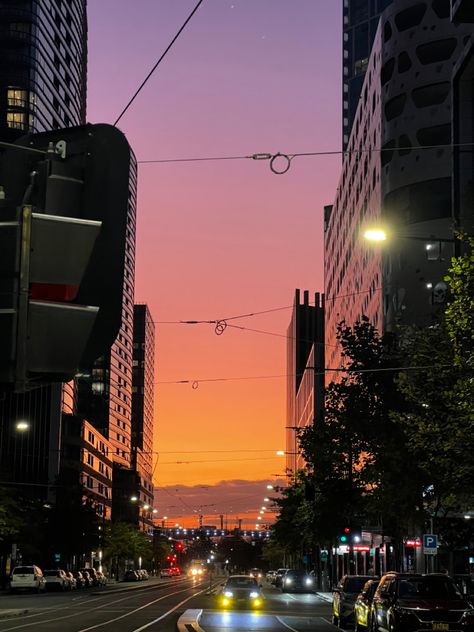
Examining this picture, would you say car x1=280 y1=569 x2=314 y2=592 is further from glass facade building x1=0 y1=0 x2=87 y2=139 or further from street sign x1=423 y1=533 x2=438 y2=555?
glass facade building x1=0 y1=0 x2=87 y2=139

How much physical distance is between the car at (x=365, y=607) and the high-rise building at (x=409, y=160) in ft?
135

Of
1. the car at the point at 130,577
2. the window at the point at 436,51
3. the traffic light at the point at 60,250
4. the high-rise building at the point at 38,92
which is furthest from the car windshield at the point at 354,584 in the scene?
the car at the point at 130,577

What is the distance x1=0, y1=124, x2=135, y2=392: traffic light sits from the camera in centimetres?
384

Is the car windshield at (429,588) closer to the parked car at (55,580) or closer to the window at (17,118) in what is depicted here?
the parked car at (55,580)

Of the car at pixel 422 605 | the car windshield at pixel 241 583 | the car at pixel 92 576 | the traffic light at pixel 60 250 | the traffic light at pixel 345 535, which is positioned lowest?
the car at pixel 92 576

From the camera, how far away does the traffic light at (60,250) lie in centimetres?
384

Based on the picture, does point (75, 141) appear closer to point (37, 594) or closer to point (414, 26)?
point (37, 594)

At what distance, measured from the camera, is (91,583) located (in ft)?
269

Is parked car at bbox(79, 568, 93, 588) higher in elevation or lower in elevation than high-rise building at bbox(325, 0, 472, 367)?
lower

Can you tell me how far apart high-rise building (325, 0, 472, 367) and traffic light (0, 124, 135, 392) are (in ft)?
204

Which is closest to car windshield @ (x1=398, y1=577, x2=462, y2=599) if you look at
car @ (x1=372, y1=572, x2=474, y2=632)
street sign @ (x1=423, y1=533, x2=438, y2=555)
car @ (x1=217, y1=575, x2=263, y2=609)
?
car @ (x1=372, y1=572, x2=474, y2=632)

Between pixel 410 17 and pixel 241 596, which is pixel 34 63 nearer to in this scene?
pixel 410 17

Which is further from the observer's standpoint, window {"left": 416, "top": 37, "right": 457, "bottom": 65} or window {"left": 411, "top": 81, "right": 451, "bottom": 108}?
window {"left": 416, "top": 37, "right": 457, "bottom": 65}

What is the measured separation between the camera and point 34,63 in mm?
130125
